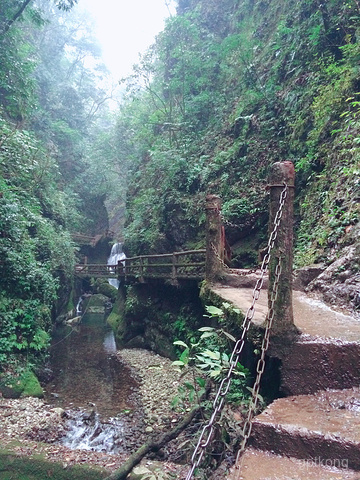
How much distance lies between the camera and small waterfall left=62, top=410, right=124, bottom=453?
5.71 m

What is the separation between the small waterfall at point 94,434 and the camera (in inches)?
225

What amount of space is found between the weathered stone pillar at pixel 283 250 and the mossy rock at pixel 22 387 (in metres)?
6.85

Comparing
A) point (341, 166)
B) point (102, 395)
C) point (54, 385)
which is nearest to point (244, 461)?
point (341, 166)

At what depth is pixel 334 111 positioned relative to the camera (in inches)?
274

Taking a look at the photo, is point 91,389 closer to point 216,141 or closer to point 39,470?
point 39,470

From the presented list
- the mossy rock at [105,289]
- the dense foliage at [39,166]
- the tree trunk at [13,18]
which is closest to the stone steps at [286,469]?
the dense foliage at [39,166]

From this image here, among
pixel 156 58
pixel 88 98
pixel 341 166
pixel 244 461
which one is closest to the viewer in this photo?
pixel 244 461

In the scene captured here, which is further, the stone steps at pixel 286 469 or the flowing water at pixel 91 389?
the flowing water at pixel 91 389

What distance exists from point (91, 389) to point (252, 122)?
9.51 meters

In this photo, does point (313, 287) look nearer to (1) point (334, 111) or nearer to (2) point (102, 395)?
(1) point (334, 111)

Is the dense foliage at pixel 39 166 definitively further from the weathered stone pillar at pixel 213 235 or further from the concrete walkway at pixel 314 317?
the concrete walkway at pixel 314 317

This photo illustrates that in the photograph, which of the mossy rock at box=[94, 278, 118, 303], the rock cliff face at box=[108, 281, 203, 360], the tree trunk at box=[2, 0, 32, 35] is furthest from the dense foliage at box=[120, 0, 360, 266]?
the mossy rock at box=[94, 278, 118, 303]

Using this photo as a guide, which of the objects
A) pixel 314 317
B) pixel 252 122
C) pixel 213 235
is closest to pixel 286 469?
pixel 314 317

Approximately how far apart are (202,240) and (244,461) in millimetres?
8256
